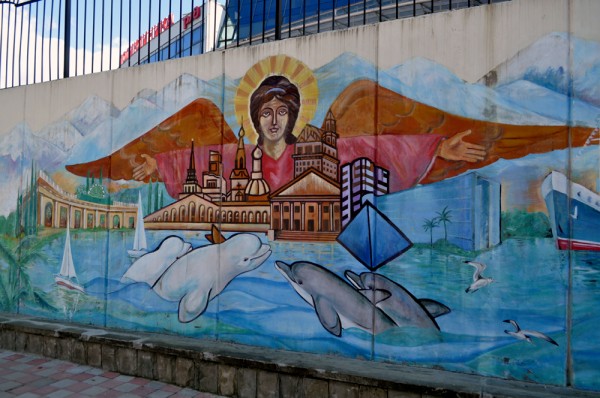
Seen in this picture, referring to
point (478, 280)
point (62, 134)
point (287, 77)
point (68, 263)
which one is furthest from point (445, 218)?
point (62, 134)

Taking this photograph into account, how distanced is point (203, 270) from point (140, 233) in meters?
1.10

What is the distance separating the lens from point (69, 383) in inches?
206

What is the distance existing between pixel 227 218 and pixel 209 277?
0.71m

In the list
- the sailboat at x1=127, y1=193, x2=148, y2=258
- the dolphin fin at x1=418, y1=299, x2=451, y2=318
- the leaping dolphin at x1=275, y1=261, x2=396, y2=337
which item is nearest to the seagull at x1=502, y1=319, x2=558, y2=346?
the dolphin fin at x1=418, y1=299, x2=451, y2=318

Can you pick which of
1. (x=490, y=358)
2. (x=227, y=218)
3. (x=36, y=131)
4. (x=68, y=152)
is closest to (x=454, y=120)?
(x=490, y=358)

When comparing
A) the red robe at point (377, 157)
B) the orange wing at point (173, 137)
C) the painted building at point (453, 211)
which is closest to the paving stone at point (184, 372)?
the red robe at point (377, 157)

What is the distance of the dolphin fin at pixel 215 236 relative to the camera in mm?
5473

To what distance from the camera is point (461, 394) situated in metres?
3.81

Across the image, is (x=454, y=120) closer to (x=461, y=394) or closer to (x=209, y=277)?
(x=461, y=394)

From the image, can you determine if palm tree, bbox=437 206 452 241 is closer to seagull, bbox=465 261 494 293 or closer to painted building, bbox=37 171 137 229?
seagull, bbox=465 261 494 293

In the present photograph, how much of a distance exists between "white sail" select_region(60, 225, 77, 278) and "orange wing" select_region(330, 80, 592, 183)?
4192mm

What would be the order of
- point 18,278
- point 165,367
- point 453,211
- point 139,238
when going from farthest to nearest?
1. point 18,278
2. point 139,238
3. point 165,367
4. point 453,211

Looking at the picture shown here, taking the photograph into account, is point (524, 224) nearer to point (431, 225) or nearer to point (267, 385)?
point (431, 225)

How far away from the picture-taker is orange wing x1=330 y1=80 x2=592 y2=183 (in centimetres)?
413
